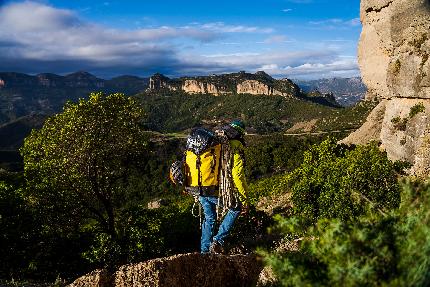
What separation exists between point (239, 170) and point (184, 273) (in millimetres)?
2106

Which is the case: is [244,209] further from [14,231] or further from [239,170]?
[14,231]

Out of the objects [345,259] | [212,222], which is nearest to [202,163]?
[212,222]

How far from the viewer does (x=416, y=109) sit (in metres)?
23.8

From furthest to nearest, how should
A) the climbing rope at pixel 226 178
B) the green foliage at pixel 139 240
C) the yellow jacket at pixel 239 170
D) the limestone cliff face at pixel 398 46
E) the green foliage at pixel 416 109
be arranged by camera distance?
the green foliage at pixel 416 109 → the limestone cliff face at pixel 398 46 → the green foliage at pixel 139 240 → the climbing rope at pixel 226 178 → the yellow jacket at pixel 239 170

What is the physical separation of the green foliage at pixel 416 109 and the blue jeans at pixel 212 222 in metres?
19.6

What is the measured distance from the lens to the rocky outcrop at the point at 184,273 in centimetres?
556

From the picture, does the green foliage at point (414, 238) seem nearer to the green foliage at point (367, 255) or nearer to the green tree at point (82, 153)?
the green foliage at point (367, 255)

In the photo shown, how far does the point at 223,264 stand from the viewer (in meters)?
6.17

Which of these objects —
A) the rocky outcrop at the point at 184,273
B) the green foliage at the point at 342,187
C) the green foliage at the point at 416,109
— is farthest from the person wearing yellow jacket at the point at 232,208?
the green foliage at the point at 416,109

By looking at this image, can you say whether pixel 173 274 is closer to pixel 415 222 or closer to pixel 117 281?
pixel 117 281

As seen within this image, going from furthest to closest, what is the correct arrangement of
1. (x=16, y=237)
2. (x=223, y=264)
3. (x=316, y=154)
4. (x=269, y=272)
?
1. (x=316, y=154)
2. (x=16, y=237)
3. (x=223, y=264)
4. (x=269, y=272)

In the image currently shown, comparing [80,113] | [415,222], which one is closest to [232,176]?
[415,222]

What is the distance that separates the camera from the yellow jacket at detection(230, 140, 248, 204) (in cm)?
720

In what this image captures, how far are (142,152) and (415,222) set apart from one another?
13515mm
